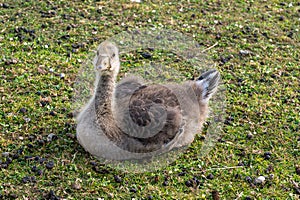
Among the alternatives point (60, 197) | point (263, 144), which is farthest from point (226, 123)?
point (60, 197)

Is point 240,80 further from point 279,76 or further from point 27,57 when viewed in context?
point 27,57

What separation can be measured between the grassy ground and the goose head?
3.73ft

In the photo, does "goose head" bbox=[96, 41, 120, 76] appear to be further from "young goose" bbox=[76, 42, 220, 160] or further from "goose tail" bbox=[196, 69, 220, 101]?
"goose tail" bbox=[196, 69, 220, 101]

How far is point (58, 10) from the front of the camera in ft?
29.2

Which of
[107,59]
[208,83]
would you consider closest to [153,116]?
[107,59]

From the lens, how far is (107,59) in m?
5.69

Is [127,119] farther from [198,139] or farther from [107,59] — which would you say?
[198,139]

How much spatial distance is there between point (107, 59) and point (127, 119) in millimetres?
783

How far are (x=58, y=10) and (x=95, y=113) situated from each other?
3611 mm

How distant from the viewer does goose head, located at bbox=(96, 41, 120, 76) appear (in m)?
5.66

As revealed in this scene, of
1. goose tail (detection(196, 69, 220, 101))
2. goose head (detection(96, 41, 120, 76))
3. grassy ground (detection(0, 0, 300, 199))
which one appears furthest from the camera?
goose tail (detection(196, 69, 220, 101))

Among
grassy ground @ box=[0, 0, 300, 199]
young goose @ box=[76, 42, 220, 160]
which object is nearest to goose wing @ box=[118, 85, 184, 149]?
young goose @ box=[76, 42, 220, 160]

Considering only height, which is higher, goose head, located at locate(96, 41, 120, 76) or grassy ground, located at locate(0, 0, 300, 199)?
goose head, located at locate(96, 41, 120, 76)

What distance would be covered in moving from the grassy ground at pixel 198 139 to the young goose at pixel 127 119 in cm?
28
